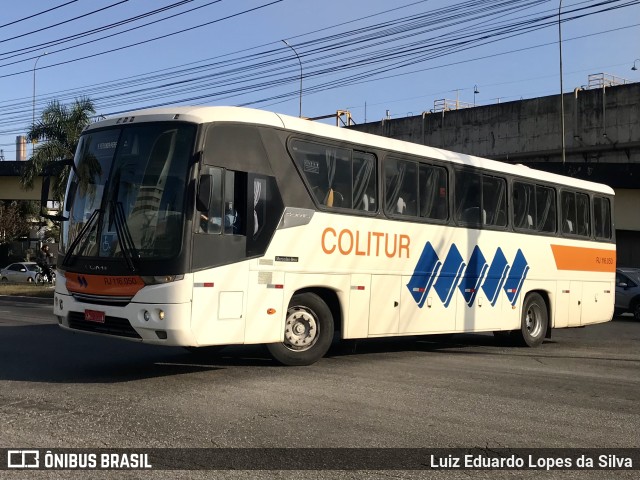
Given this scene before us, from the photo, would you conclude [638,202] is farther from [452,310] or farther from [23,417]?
[23,417]

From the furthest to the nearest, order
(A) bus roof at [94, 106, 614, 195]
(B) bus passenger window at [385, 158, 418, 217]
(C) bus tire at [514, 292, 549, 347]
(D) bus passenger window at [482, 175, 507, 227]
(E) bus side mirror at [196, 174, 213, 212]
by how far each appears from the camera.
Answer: (C) bus tire at [514, 292, 549, 347] < (D) bus passenger window at [482, 175, 507, 227] < (B) bus passenger window at [385, 158, 418, 217] < (A) bus roof at [94, 106, 614, 195] < (E) bus side mirror at [196, 174, 213, 212]

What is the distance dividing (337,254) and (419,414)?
365 cm

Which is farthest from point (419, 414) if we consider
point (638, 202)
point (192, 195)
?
point (638, 202)

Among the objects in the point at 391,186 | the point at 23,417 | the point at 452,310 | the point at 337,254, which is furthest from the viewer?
the point at 452,310

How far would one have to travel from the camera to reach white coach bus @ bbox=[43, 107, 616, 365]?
8.73 meters

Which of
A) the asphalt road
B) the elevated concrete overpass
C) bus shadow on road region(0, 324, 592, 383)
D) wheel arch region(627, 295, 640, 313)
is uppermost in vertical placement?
the elevated concrete overpass

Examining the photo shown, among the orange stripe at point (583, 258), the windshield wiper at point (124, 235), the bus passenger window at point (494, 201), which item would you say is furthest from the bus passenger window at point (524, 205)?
the windshield wiper at point (124, 235)

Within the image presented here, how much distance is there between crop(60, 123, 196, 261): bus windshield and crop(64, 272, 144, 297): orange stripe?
27 centimetres

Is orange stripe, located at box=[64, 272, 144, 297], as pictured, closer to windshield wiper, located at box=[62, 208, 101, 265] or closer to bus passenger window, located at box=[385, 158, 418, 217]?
windshield wiper, located at box=[62, 208, 101, 265]

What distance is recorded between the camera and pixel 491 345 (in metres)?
14.9

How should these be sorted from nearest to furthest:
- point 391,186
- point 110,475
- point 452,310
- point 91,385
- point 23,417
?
point 110,475, point 23,417, point 91,385, point 391,186, point 452,310

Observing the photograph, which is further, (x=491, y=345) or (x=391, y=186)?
(x=491, y=345)

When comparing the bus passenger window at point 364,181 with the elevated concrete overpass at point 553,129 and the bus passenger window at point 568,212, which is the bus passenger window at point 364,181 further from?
the elevated concrete overpass at point 553,129

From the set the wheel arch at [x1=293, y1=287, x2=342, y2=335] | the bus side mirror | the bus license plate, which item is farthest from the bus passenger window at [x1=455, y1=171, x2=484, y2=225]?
the bus license plate
